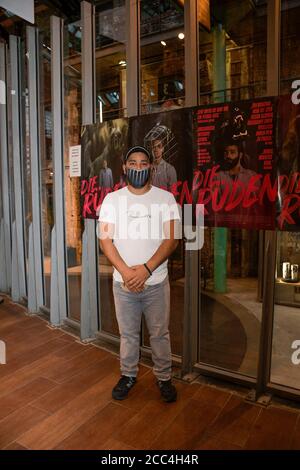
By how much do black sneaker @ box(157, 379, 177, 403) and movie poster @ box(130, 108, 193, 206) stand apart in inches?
52.5

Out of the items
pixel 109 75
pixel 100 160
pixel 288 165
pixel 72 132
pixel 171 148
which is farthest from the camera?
pixel 109 75

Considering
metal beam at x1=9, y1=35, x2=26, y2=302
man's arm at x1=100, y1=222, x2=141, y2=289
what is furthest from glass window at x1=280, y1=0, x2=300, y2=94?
metal beam at x1=9, y1=35, x2=26, y2=302

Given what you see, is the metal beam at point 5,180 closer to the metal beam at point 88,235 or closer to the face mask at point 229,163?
the metal beam at point 88,235

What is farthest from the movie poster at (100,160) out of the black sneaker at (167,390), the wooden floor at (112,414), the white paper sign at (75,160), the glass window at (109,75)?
the black sneaker at (167,390)

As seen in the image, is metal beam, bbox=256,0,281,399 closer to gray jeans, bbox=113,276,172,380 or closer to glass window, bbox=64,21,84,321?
gray jeans, bbox=113,276,172,380

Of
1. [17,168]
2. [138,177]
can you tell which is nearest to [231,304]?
[138,177]

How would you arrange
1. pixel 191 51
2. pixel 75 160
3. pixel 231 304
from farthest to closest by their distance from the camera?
pixel 231 304 < pixel 75 160 < pixel 191 51

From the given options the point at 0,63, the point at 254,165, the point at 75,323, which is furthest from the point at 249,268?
the point at 0,63

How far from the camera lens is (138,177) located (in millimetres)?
2627

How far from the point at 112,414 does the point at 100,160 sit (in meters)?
2.14

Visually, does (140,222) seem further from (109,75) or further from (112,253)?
(109,75)

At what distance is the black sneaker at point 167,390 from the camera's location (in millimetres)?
2635

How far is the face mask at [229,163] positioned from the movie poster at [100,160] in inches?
37.4
